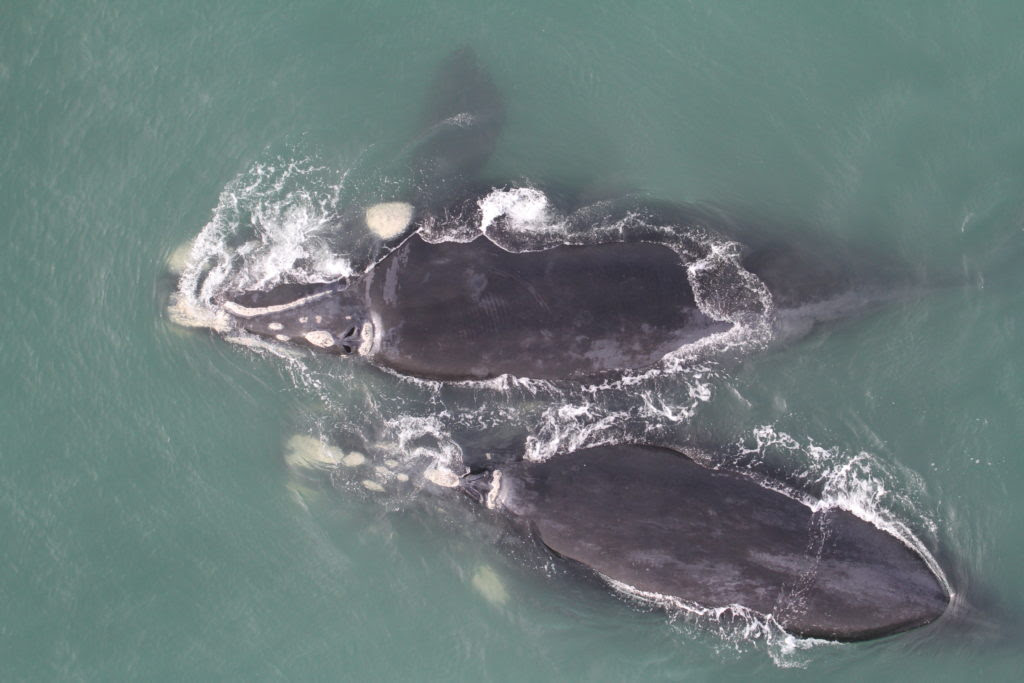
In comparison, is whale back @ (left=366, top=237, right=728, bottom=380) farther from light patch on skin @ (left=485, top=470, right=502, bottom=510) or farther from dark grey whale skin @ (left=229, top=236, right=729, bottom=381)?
light patch on skin @ (left=485, top=470, right=502, bottom=510)

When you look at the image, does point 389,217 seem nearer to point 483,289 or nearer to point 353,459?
point 483,289

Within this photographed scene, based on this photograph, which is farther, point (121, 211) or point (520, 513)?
point (121, 211)

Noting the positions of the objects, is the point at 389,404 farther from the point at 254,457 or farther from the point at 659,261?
the point at 659,261

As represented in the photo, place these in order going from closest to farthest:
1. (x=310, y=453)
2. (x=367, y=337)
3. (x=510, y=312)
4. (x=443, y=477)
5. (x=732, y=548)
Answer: (x=732, y=548)
(x=510, y=312)
(x=367, y=337)
(x=443, y=477)
(x=310, y=453)

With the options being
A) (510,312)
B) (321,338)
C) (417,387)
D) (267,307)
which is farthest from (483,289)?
(267,307)

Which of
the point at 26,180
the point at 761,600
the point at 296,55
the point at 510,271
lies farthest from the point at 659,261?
the point at 26,180
